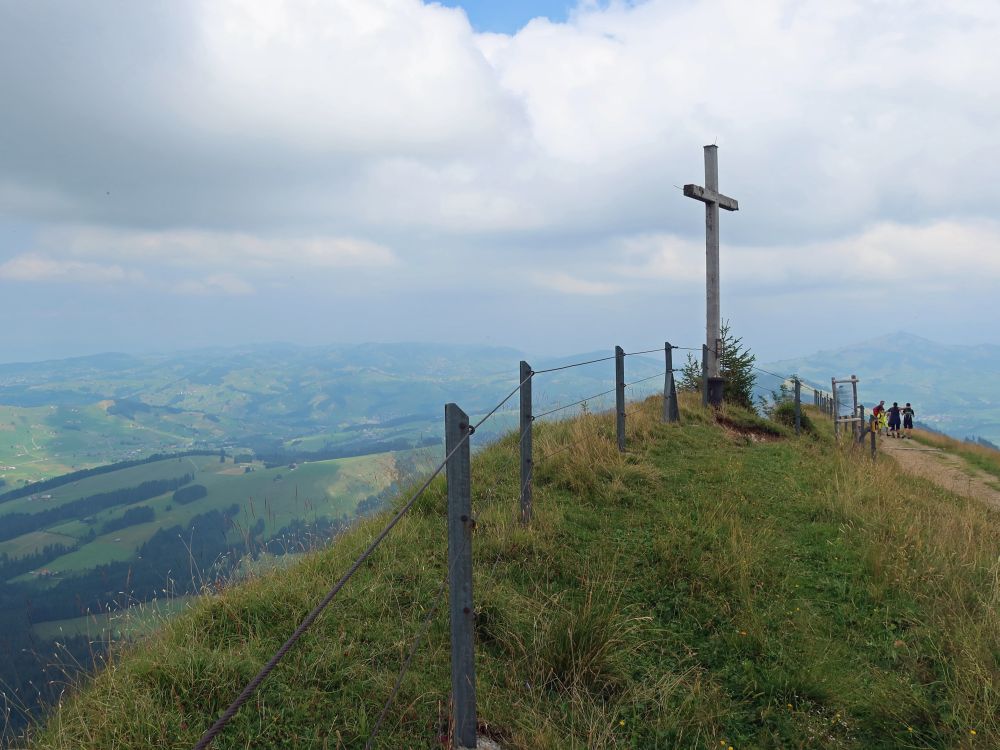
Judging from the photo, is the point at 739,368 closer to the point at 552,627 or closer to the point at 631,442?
the point at 631,442

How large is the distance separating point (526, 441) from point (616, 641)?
2641mm

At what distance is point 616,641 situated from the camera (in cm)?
421

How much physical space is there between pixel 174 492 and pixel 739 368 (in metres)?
135

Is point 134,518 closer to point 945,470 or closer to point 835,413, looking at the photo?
point 835,413

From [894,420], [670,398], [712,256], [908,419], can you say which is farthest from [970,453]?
[670,398]

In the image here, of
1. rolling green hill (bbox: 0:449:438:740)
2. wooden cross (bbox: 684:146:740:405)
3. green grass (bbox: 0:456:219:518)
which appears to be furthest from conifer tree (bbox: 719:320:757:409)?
green grass (bbox: 0:456:219:518)

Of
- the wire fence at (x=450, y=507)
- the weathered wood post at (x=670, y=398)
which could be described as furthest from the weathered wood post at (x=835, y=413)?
the weathered wood post at (x=670, y=398)

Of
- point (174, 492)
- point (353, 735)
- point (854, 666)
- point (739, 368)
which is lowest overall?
point (174, 492)

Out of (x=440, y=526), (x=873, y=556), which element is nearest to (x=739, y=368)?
(x=873, y=556)

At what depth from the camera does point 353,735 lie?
330cm

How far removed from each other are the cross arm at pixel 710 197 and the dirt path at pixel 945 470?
24.8 feet

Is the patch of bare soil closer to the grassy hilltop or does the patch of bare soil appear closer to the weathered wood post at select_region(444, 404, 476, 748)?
the grassy hilltop

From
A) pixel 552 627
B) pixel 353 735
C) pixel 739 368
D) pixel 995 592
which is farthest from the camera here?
pixel 739 368

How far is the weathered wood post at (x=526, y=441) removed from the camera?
243 inches
